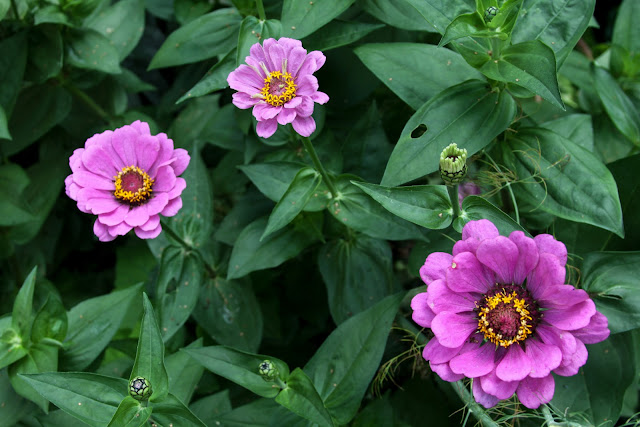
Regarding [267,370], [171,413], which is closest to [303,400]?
[267,370]

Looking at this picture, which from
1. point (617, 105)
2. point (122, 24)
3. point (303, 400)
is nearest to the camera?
point (303, 400)

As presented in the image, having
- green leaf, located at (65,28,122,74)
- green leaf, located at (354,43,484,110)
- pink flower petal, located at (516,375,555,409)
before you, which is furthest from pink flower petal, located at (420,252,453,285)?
green leaf, located at (65,28,122,74)

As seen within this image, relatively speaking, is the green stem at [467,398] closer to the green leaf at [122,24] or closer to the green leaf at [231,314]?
the green leaf at [231,314]

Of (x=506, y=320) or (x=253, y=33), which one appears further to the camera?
(x=253, y=33)

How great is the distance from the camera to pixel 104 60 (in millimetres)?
1745

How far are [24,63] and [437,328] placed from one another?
1.37m

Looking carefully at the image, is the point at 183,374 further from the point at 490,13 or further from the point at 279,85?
the point at 490,13

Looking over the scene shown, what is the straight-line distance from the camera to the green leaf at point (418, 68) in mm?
1394

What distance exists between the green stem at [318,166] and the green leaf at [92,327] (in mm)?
528

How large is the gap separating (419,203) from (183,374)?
0.68 meters

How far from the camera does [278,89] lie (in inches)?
46.6

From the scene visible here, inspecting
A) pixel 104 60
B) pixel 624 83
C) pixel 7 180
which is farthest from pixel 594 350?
pixel 7 180

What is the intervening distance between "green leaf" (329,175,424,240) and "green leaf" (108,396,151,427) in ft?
1.92

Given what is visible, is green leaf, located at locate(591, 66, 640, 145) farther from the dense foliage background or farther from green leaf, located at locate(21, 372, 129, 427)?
green leaf, located at locate(21, 372, 129, 427)
